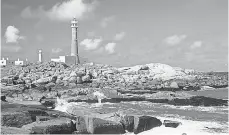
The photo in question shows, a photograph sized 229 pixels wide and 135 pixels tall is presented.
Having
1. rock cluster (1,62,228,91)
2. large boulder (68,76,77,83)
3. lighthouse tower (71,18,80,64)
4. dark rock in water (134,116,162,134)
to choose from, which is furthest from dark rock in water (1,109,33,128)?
lighthouse tower (71,18,80,64)

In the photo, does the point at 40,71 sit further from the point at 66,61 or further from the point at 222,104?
the point at 222,104

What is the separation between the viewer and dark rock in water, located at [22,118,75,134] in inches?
481

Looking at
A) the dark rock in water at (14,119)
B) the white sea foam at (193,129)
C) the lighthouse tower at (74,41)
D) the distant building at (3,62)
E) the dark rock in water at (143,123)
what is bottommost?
the white sea foam at (193,129)

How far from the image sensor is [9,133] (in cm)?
1166

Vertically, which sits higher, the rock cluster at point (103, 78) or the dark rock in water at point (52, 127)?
the rock cluster at point (103, 78)

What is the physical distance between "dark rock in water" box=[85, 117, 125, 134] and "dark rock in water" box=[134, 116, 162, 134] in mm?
687

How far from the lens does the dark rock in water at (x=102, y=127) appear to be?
12836 mm

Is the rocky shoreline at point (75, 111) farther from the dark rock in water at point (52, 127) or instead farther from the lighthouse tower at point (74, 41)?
the lighthouse tower at point (74, 41)

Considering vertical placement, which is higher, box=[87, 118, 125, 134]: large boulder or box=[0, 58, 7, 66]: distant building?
box=[0, 58, 7, 66]: distant building

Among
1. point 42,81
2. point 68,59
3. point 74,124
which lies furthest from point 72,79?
point 74,124

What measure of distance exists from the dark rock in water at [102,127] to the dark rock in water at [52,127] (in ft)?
2.82

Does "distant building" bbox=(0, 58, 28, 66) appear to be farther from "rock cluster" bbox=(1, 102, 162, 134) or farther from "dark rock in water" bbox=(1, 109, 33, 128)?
"rock cluster" bbox=(1, 102, 162, 134)

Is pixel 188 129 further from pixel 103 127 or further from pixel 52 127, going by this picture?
pixel 52 127

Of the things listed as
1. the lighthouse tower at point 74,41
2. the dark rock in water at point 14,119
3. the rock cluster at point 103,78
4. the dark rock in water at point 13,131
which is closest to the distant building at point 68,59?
the lighthouse tower at point 74,41
